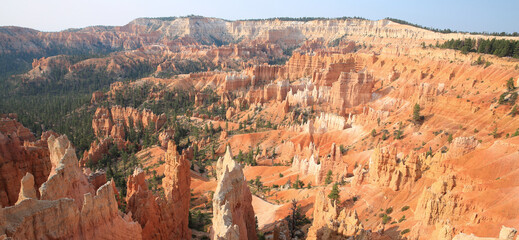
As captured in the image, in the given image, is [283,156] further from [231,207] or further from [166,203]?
[231,207]

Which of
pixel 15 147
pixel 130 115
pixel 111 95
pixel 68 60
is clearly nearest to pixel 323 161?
pixel 15 147


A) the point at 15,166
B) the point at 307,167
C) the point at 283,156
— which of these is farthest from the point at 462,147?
the point at 15,166

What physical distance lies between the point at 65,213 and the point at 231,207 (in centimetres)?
819

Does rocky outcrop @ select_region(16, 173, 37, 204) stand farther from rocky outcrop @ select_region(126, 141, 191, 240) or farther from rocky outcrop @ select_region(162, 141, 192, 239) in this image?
rocky outcrop @ select_region(162, 141, 192, 239)

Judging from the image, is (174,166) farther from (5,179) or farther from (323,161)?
(323,161)

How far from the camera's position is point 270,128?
7038 cm

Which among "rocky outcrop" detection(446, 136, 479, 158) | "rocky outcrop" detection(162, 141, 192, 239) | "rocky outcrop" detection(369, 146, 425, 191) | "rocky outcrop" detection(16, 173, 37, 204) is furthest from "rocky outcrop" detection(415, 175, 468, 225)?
"rocky outcrop" detection(16, 173, 37, 204)

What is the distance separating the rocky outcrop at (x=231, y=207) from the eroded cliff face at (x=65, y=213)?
4743 mm

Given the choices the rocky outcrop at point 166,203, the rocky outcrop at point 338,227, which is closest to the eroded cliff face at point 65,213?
the rocky outcrop at point 166,203

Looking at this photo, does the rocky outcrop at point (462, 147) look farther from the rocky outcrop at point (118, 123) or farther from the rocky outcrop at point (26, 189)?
the rocky outcrop at point (118, 123)

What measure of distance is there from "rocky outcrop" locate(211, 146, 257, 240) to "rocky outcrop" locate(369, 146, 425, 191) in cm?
1528

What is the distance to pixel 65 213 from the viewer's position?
41.1ft

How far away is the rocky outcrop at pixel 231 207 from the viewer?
14.2m

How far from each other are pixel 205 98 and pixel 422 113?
67.7 m
